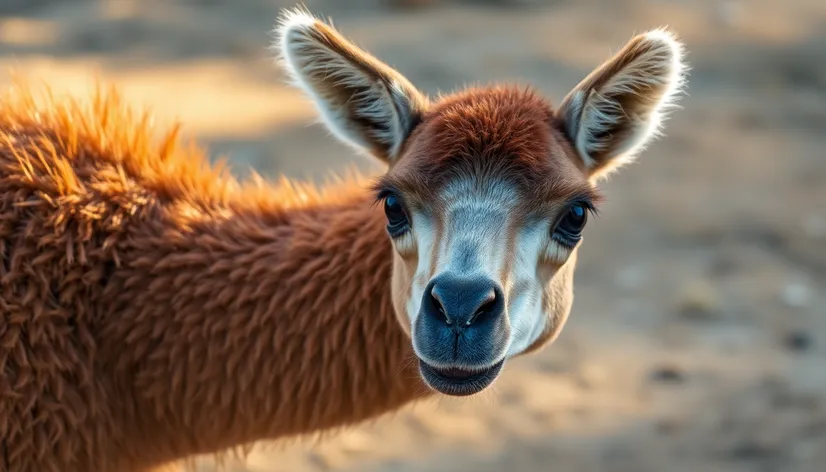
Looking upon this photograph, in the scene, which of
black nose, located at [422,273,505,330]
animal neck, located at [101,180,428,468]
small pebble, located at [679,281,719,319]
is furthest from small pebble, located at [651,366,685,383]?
black nose, located at [422,273,505,330]

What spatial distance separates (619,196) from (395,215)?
5947 millimetres

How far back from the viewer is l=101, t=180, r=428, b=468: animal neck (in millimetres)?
4105

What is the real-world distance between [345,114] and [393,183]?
592mm

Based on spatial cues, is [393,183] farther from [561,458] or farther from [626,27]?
[626,27]

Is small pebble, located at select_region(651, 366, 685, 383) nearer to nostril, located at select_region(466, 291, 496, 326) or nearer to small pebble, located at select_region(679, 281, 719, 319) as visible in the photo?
small pebble, located at select_region(679, 281, 719, 319)

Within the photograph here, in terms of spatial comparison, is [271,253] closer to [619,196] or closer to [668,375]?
[668,375]

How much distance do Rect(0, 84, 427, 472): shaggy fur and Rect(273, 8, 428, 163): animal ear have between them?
0.34 metres

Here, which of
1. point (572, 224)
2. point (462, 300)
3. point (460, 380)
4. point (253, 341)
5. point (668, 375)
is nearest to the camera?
point (462, 300)

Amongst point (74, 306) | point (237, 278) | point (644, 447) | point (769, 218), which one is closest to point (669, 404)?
point (644, 447)

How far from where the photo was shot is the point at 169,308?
13.6ft

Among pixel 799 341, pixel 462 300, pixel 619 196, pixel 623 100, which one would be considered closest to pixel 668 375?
pixel 799 341

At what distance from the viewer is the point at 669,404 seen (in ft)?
22.1

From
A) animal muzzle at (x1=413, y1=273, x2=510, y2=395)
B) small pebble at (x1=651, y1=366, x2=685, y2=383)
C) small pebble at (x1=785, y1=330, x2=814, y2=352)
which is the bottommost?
animal muzzle at (x1=413, y1=273, x2=510, y2=395)

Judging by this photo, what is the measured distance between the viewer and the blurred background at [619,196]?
20.7 feet
